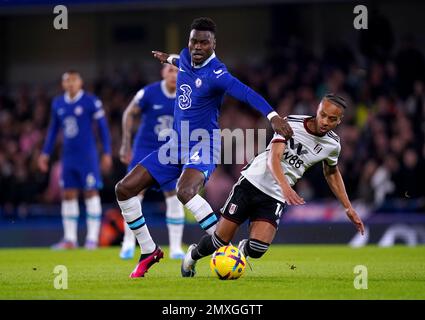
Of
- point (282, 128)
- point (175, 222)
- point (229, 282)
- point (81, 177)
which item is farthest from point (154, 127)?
point (282, 128)

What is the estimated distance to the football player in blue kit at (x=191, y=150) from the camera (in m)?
8.52

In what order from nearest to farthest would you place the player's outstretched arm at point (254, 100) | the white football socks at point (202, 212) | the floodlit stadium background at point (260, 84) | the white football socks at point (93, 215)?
the player's outstretched arm at point (254, 100), the white football socks at point (202, 212), the white football socks at point (93, 215), the floodlit stadium background at point (260, 84)

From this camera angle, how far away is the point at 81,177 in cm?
1432

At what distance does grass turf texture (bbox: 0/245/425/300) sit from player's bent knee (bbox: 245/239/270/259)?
0.75 ft

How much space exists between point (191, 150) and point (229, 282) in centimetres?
133

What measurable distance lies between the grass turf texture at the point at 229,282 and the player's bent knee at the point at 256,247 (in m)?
0.23

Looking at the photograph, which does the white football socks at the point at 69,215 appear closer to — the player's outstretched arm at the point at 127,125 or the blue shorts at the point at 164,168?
the player's outstretched arm at the point at 127,125

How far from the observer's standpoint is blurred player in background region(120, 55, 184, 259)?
38.8 feet

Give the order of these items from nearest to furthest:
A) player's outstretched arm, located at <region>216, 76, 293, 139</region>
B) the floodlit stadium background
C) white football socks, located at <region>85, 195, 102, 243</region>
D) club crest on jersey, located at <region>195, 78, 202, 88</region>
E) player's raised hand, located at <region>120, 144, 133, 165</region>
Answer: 1. player's outstretched arm, located at <region>216, 76, 293, 139</region>
2. club crest on jersey, located at <region>195, 78, 202, 88</region>
3. player's raised hand, located at <region>120, 144, 133, 165</region>
4. white football socks, located at <region>85, 195, 102, 243</region>
5. the floodlit stadium background

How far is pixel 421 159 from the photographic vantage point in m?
16.1

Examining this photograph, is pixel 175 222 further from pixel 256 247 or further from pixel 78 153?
pixel 256 247

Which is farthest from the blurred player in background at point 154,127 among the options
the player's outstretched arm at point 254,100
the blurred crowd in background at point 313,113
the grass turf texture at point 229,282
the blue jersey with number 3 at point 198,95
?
the blurred crowd in background at point 313,113

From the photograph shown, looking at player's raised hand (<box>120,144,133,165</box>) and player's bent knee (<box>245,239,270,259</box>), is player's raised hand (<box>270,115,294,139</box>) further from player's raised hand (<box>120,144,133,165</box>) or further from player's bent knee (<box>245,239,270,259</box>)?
player's raised hand (<box>120,144,133,165</box>)

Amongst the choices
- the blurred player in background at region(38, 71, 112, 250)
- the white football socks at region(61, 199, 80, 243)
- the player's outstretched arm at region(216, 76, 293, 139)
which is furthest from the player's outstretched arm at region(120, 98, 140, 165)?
the player's outstretched arm at region(216, 76, 293, 139)
